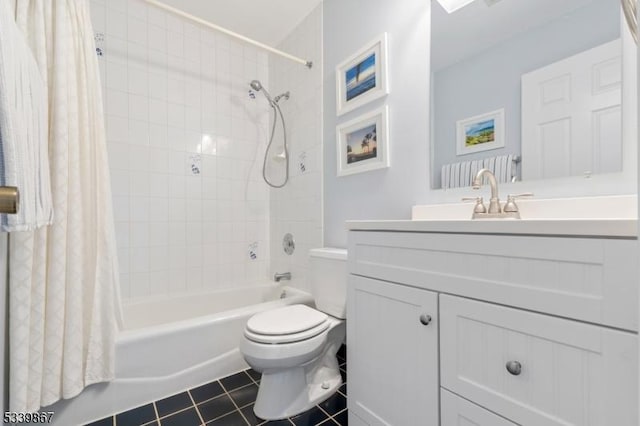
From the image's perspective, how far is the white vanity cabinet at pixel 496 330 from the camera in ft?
1.90

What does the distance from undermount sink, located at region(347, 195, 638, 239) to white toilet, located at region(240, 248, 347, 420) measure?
51 cm

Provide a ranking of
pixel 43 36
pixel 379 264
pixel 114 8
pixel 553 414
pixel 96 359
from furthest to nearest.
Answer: pixel 114 8, pixel 96 359, pixel 43 36, pixel 379 264, pixel 553 414

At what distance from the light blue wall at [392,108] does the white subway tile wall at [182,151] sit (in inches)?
9.0

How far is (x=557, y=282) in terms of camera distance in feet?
2.10

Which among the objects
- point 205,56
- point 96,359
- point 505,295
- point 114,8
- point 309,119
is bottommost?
point 96,359

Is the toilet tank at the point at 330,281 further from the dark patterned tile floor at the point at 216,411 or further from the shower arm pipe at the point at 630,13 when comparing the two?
the shower arm pipe at the point at 630,13

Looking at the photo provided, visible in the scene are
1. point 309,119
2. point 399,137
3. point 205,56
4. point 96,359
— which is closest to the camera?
point 96,359

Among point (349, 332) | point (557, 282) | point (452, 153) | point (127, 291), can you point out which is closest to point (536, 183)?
point (452, 153)

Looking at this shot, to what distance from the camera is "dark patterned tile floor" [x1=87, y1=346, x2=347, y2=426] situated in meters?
1.26

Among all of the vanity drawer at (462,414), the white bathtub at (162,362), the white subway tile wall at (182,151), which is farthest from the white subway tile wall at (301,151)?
the vanity drawer at (462,414)

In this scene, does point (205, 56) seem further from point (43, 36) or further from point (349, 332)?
point (349, 332)

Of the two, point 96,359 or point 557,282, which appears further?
point 96,359

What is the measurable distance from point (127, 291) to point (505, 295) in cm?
217

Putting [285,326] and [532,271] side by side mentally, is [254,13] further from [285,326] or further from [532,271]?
[532,271]
